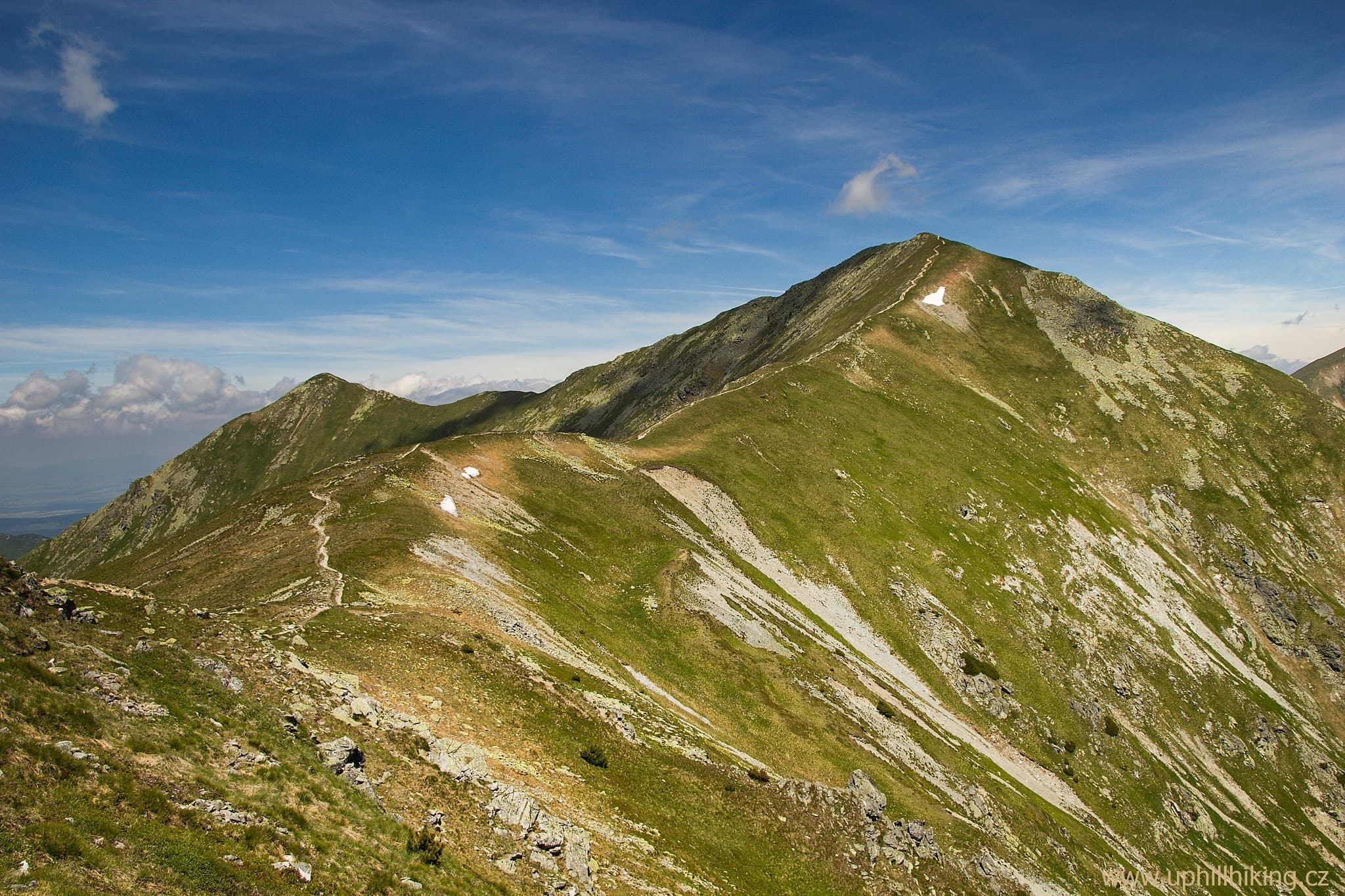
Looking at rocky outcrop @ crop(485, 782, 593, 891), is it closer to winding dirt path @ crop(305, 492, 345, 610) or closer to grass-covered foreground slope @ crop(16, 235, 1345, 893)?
grass-covered foreground slope @ crop(16, 235, 1345, 893)

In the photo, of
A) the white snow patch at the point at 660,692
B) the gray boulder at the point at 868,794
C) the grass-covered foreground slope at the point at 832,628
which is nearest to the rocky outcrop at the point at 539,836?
the grass-covered foreground slope at the point at 832,628

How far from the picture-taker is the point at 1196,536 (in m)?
122

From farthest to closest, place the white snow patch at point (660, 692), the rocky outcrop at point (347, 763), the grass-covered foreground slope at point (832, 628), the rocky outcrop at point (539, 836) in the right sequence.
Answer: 1. the white snow patch at point (660, 692)
2. the grass-covered foreground slope at point (832, 628)
3. the rocky outcrop at point (539, 836)
4. the rocky outcrop at point (347, 763)

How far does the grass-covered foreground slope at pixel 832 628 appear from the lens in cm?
2848

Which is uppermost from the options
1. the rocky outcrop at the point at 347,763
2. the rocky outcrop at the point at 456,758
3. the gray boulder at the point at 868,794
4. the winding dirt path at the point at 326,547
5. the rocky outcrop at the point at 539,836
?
the winding dirt path at the point at 326,547

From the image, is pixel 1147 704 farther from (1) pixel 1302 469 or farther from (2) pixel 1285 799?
(1) pixel 1302 469

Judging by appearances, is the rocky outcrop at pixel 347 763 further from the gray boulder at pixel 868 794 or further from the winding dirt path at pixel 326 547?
the gray boulder at pixel 868 794

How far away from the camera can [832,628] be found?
78375 millimetres

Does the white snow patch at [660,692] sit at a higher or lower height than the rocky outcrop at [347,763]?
lower

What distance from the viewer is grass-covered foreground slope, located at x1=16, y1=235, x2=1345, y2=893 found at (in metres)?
28.5

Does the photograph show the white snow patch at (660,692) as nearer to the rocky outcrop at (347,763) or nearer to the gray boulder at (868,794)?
the gray boulder at (868,794)

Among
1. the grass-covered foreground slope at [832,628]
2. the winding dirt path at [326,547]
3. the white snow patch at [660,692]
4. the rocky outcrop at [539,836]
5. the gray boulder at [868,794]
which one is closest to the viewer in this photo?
the rocky outcrop at [539,836]

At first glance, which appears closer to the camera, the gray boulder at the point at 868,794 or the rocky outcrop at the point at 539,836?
the rocky outcrop at the point at 539,836

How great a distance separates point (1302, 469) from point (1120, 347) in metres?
41.1
